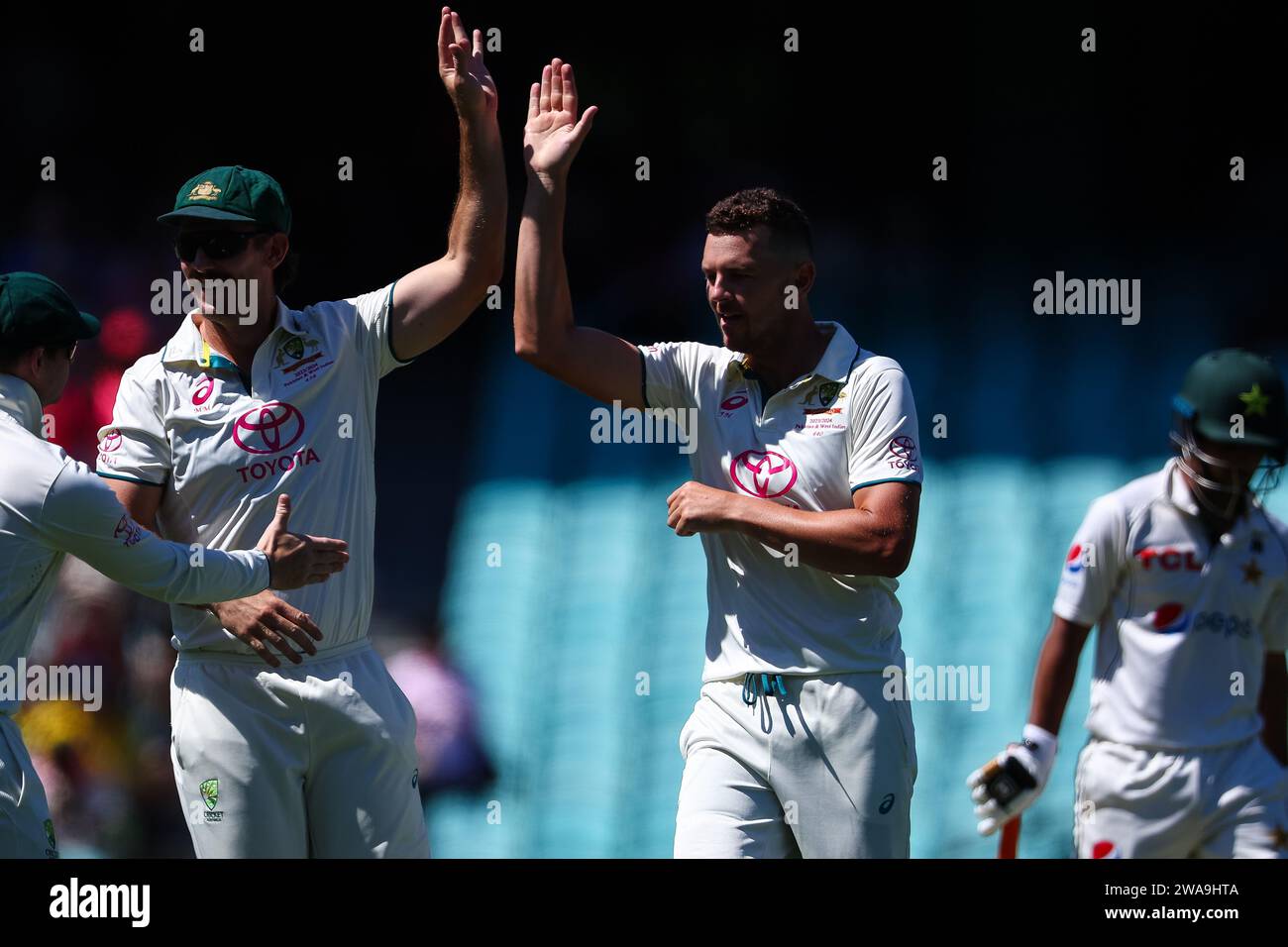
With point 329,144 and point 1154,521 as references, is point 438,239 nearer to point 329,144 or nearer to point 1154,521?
point 329,144

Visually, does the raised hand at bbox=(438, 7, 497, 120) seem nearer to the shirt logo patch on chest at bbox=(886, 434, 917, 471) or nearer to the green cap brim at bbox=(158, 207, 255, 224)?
the green cap brim at bbox=(158, 207, 255, 224)

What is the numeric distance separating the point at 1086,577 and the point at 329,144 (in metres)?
3.74

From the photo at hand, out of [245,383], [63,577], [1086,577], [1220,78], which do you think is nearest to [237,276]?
[245,383]

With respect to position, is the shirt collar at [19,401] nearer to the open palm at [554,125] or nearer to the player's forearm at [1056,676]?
the open palm at [554,125]

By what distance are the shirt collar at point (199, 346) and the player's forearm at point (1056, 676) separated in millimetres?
1919

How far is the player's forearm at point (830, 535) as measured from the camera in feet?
12.6

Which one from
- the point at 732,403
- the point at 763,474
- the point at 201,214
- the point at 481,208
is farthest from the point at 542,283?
the point at 201,214

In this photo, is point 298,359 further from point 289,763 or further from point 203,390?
point 289,763

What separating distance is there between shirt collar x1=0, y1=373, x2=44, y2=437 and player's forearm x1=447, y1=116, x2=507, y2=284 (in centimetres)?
104

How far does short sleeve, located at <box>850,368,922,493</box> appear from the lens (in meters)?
3.97

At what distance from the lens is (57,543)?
11.9 ft

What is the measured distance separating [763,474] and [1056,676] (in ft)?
2.89

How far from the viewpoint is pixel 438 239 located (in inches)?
247
